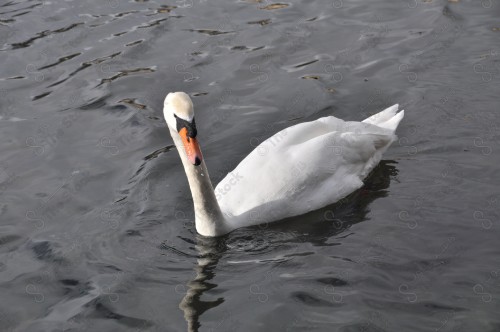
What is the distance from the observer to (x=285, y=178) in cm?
959

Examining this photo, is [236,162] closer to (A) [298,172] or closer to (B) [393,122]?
(A) [298,172]

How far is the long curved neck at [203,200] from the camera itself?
356 inches

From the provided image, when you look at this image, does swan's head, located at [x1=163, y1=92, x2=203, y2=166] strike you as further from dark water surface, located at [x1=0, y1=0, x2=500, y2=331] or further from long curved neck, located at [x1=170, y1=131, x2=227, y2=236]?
dark water surface, located at [x1=0, y1=0, x2=500, y2=331]

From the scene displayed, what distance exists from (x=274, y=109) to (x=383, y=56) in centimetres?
227

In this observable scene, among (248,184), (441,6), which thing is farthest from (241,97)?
(441,6)

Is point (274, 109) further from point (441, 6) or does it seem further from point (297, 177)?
point (441, 6)

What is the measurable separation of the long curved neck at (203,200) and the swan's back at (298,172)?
22 cm

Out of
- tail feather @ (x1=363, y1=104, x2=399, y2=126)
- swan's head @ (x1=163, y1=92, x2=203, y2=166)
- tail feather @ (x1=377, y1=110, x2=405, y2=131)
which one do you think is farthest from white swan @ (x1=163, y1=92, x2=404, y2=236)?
tail feather @ (x1=363, y1=104, x2=399, y2=126)

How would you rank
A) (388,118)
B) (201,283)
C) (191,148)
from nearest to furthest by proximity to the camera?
(191,148)
(201,283)
(388,118)

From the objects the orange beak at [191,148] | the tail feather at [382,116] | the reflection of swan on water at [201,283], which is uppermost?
the orange beak at [191,148]

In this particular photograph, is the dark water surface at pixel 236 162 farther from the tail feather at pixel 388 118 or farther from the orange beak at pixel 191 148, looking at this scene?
the orange beak at pixel 191 148

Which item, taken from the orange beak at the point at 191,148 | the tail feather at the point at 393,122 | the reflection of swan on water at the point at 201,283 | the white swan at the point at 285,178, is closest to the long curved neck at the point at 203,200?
the white swan at the point at 285,178

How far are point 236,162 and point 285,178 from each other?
1.56m

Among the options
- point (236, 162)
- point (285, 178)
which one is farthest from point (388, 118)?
point (285, 178)
